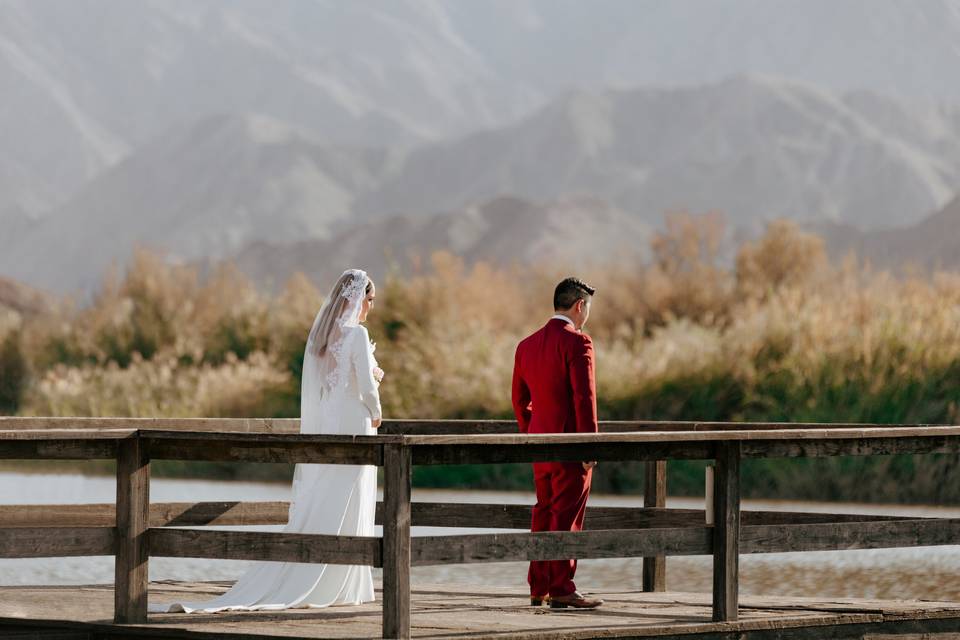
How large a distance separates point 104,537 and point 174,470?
17.9 m

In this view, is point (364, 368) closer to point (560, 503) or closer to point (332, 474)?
point (332, 474)

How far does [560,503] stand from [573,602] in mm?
530

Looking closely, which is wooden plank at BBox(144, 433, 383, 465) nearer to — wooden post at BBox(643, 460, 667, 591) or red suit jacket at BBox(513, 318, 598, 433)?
red suit jacket at BBox(513, 318, 598, 433)

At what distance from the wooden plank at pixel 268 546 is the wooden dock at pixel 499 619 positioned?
0.33 meters

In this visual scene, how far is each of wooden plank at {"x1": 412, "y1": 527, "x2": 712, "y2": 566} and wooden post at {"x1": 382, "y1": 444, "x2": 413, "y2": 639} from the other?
0.42 feet

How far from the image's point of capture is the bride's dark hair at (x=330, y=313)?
31.2 feet

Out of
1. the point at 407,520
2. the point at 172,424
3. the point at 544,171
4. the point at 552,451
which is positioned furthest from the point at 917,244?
the point at 407,520

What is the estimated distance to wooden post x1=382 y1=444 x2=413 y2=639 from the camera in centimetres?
812

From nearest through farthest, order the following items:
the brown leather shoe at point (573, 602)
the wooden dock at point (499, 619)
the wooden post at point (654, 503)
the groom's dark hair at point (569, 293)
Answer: the wooden dock at point (499, 619) → the groom's dark hair at point (569, 293) → the brown leather shoe at point (573, 602) → the wooden post at point (654, 503)

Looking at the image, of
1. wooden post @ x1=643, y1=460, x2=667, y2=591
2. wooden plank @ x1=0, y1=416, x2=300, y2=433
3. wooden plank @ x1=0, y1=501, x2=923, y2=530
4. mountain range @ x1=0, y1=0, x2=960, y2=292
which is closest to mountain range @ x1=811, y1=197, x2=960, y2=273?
mountain range @ x1=0, y1=0, x2=960, y2=292

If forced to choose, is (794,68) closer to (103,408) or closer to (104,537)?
(103,408)

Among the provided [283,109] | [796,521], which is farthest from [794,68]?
[796,521]

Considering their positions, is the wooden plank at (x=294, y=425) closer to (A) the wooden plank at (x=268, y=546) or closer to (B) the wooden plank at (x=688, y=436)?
(B) the wooden plank at (x=688, y=436)

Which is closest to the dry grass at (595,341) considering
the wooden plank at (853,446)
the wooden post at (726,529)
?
the wooden plank at (853,446)
